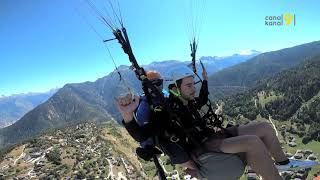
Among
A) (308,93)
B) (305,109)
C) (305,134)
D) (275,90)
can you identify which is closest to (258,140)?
(305,134)

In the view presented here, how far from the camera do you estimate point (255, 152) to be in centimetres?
608

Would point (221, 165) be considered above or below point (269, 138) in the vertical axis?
below

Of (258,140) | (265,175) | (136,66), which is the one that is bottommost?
(265,175)

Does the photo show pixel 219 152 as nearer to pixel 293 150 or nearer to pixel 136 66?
pixel 136 66

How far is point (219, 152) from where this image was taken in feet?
21.3

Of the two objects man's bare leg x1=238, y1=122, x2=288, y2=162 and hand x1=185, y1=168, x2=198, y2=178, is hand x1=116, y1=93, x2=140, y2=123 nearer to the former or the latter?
hand x1=185, y1=168, x2=198, y2=178

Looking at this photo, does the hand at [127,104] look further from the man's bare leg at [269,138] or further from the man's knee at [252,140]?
the man's bare leg at [269,138]

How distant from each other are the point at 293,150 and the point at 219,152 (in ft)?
394

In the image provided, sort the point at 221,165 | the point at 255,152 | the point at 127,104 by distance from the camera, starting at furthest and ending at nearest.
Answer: the point at 221,165 < the point at 127,104 < the point at 255,152

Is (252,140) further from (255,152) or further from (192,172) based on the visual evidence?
(192,172)

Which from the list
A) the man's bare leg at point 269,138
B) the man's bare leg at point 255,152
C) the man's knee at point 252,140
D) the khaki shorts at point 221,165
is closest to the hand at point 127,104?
the khaki shorts at point 221,165

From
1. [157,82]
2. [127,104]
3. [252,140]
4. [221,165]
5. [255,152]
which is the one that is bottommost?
[221,165]

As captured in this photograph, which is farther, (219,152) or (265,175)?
(219,152)

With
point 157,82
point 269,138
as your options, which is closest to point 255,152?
point 269,138
